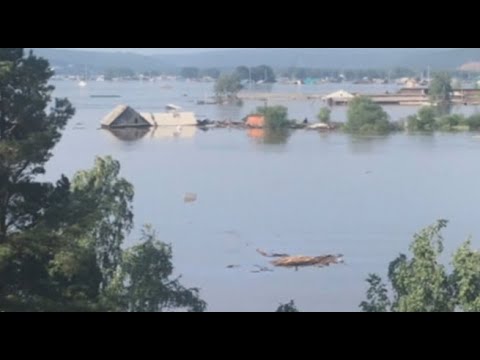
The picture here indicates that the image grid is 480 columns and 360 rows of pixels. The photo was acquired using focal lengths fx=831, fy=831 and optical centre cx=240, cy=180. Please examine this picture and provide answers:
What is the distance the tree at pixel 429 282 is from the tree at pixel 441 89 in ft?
2.38

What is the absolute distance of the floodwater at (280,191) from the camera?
3777mm

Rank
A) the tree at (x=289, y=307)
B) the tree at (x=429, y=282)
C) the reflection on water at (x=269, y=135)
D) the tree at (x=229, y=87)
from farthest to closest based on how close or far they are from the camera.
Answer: the reflection on water at (x=269, y=135)
the tree at (x=229, y=87)
the tree at (x=289, y=307)
the tree at (x=429, y=282)

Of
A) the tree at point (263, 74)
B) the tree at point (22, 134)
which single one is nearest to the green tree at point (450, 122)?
the tree at point (263, 74)

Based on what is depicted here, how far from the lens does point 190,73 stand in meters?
4.02

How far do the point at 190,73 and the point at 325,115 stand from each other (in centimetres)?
79

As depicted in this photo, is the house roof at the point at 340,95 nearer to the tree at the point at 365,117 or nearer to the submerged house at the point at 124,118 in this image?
the tree at the point at 365,117

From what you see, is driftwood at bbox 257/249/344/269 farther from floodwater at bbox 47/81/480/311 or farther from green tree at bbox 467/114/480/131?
green tree at bbox 467/114/480/131

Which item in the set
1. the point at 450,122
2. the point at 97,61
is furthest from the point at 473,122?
A: the point at 97,61

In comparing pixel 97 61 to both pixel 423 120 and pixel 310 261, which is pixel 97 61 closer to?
pixel 310 261

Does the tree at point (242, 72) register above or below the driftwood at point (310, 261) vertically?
above
